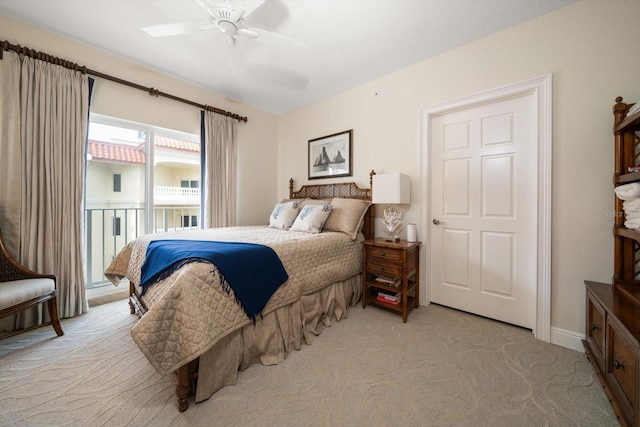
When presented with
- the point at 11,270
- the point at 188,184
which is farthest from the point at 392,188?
the point at 11,270

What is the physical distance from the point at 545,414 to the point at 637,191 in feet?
4.40

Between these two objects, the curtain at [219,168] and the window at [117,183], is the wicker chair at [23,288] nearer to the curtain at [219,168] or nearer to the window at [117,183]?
the window at [117,183]

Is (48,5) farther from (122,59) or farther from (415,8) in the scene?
(415,8)

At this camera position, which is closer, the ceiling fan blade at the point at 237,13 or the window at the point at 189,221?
the ceiling fan blade at the point at 237,13

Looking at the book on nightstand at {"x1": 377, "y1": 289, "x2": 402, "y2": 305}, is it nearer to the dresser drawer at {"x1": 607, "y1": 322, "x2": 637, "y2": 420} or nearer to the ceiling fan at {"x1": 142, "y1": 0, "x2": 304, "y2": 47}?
the dresser drawer at {"x1": 607, "y1": 322, "x2": 637, "y2": 420}

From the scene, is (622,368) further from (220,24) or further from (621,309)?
(220,24)

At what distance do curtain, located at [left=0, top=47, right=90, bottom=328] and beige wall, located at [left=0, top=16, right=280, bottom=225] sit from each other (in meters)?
0.19

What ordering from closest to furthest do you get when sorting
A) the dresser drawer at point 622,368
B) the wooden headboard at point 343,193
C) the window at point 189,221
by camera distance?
the dresser drawer at point 622,368, the wooden headboard at point 343,193, the window at point 189,221

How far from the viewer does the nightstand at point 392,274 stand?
7.18 ft

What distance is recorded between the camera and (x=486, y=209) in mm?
2242

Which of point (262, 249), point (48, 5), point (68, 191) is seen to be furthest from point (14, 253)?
point (262, 249)

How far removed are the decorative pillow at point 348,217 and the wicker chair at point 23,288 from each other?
245cm

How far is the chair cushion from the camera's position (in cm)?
161

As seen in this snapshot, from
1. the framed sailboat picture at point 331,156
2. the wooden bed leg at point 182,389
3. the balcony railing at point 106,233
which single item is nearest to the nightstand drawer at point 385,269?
the framed sailboat picture at point 331,156
